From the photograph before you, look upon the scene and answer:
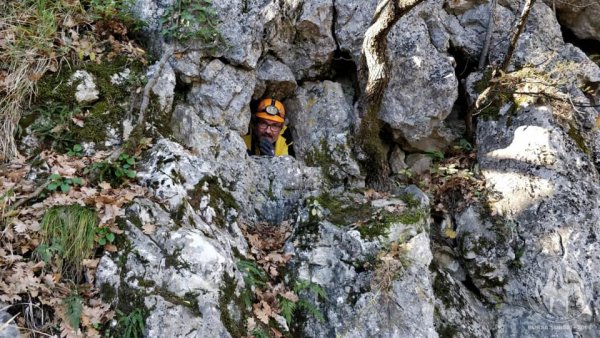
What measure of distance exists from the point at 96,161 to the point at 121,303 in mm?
1762

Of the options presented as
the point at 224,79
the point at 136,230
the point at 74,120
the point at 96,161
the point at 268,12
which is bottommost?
the point at 136,230

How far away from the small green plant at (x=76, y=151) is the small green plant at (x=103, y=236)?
1.35 m

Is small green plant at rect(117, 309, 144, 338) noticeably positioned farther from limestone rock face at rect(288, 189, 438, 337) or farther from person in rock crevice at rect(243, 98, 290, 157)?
person in rock crevice at rect(243, 98, 290, 157)

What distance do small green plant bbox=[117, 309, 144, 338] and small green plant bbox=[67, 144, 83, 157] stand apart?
2177 millimetres

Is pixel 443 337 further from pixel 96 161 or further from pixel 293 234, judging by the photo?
pixel 96 161

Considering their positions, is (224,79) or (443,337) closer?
(443,337)

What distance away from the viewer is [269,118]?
7598mm

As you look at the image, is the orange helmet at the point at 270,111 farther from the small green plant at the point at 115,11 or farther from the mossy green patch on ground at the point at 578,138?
the mossy green patch on ground at the point at 578,138

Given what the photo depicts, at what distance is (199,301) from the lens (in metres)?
4.10

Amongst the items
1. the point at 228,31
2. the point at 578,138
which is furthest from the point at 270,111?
the point at 578,138

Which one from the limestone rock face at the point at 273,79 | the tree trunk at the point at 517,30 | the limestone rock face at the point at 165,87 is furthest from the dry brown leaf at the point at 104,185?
the tree trunk at the point at 517,30

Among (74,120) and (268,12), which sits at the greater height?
(268,12)

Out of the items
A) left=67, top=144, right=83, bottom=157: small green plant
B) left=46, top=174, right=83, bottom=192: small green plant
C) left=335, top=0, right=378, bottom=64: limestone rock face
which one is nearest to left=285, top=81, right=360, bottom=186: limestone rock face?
left=335, top=0, right=378, bottom=64: limestone rock face

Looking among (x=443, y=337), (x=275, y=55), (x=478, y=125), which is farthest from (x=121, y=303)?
(x=478, y=125)
